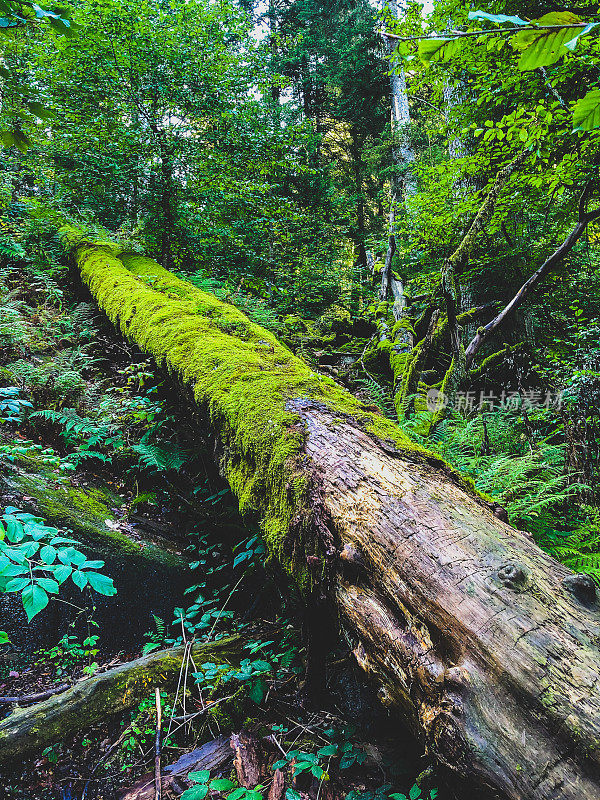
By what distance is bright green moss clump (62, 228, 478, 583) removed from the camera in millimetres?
2420

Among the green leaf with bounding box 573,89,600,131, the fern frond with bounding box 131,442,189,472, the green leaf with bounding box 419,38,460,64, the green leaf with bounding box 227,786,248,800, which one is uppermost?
the green leaf with bounding box 419,38,460,64

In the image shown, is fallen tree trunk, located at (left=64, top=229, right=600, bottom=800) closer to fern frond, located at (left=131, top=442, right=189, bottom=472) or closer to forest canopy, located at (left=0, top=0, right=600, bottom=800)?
forest canopy, located at (left=0, top=0, right=600, bottom=800)

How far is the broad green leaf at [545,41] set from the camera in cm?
76

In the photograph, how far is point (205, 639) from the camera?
297cm

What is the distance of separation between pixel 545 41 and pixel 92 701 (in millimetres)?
3487

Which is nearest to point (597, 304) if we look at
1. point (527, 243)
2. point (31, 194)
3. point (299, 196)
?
point (527, 243)

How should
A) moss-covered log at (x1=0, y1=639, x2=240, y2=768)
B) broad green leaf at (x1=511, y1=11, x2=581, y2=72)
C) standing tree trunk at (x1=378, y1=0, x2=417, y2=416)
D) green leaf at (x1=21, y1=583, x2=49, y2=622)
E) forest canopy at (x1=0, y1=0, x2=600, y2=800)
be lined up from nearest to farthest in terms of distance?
broad green leaf at (x1=511, y1=11, x2=581, y2=72) → green leaf at (x1=21, y1=583, x2=49, y2=622) → forest canopy at (x1=0, y1=0, x2=600, y2=800) → moss-covered log at (x1=0, y1=639, x2=240, y2=768) → standing tree trunk at (x1=378, y1=0, x2=417, y2=416)

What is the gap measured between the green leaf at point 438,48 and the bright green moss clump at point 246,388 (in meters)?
1.79

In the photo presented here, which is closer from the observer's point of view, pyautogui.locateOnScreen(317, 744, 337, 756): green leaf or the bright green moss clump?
pyautogui.locateOnScreen(317, 744, 337, 756): green leaf

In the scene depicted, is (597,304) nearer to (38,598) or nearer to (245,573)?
(245,573)

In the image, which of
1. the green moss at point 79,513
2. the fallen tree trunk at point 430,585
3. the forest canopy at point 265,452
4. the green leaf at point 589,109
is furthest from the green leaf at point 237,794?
the green leaf at point 589,109

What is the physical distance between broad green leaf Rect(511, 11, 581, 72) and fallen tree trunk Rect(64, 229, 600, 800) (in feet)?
4.89

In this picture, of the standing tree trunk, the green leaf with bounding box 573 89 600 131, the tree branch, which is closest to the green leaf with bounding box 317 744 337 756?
the green leaf with bounding box 573 89 600 131

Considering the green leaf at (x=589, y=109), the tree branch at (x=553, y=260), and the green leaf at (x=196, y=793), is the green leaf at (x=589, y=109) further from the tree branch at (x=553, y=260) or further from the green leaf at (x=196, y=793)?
the tree branch at (x=553, y=260)
